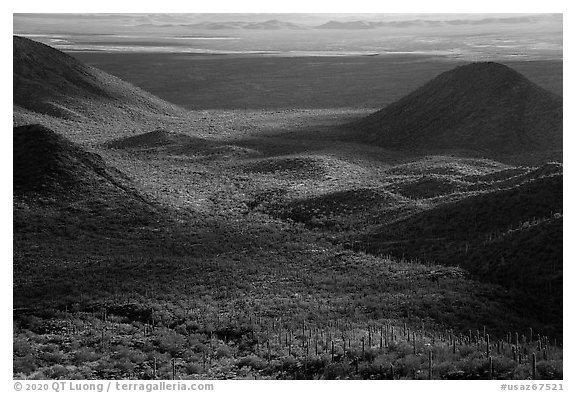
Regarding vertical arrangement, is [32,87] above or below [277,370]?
above

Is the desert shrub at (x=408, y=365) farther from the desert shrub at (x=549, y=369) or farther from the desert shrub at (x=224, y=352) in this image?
the desert shrub at (x=224, y=352)

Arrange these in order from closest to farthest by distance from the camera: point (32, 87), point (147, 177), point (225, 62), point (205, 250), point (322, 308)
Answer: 1. point (322, 308)
2. point (205, 250)
3. point (147, 177)
4. point (32, 87)
5. point (225, 62)

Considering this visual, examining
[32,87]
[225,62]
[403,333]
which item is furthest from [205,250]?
[225,62]

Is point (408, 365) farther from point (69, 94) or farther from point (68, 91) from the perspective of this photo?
point (68, 91)

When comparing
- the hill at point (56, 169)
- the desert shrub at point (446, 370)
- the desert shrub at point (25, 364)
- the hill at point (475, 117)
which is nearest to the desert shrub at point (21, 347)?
the desert shrub at point (25, 364)

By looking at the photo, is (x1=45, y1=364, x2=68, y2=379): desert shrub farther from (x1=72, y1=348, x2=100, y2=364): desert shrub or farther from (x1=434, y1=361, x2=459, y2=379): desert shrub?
(x1=434, y1=361, x2=459, y2=379): desert shrub

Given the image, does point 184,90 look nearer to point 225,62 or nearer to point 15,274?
point 225,62

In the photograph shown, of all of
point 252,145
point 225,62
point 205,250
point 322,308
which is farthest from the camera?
point 225,62
